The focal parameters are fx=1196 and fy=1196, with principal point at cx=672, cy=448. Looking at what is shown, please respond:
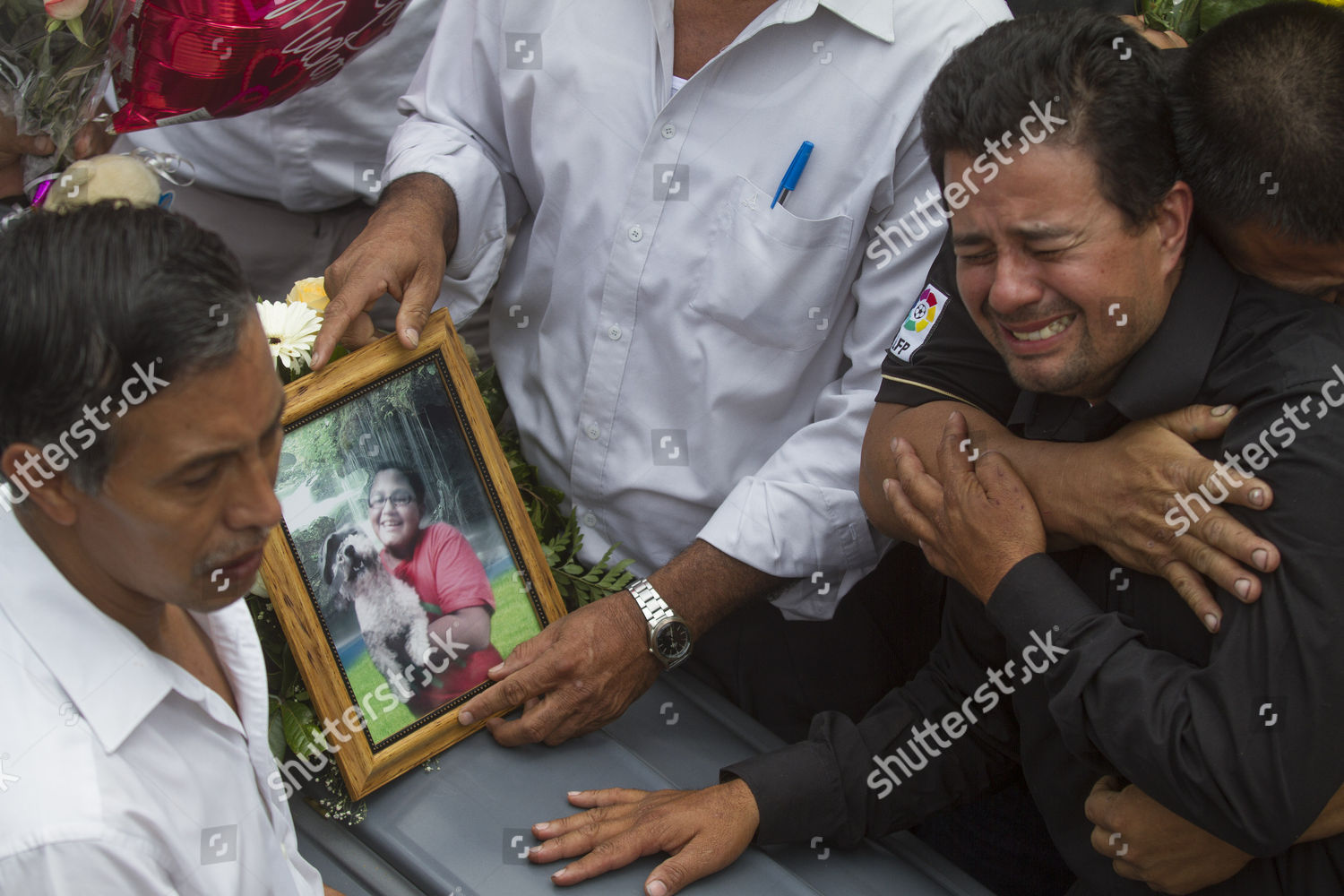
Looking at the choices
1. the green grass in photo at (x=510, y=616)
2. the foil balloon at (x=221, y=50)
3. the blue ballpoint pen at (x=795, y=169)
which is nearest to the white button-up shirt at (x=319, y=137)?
the foil balloon at (x=221, y=50)

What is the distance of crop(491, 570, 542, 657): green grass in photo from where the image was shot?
1949mm

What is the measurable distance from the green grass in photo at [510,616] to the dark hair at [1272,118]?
118 cm

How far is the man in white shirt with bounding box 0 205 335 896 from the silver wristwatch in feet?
2.66

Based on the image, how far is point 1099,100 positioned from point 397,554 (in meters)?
1.19

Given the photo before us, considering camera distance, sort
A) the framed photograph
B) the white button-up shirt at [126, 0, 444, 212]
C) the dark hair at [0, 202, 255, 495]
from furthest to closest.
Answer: the white button-up shirt at [126, 0, 444, 212] → the framed photograph → the dark hair at [0, 202, 255, 495]

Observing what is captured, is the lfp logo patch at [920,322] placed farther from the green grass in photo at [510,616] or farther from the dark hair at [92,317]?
the dark hair at [92,317]

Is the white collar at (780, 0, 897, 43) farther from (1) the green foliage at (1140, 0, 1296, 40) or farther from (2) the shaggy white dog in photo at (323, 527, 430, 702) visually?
(2) the shaggy white dog in photo at (323, 527, 430, 702)

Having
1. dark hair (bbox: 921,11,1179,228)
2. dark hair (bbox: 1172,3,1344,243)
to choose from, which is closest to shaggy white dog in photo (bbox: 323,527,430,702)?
dark hair (bbox: 921,11,1179,228)

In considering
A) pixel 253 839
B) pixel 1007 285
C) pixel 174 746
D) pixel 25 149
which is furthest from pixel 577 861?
pixel 25 149

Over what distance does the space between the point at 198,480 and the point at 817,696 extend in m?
1.44

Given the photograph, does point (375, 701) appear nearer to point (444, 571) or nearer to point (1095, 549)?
point (444, 571)

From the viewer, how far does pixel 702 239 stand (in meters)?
2.09

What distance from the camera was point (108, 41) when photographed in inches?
63.7

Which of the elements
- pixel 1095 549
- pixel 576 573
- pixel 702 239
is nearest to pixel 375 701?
pixel 576 573
